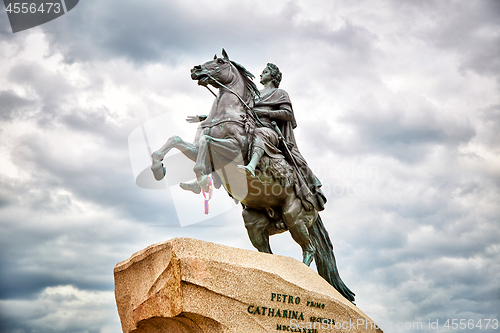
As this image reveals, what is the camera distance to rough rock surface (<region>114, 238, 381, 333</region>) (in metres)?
5.52

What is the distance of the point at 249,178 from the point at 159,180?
4.94 ft

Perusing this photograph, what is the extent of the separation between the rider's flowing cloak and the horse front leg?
→ 1179 mm

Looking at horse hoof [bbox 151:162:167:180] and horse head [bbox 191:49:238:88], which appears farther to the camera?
horse head [bbox 191:49:238:88]

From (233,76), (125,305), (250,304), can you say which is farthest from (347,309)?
(233,76)

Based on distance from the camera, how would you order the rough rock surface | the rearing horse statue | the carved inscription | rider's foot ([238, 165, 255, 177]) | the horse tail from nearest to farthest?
the rough rock surface → the carved inscription → rider's foot ([238, 165, 255, 177]) → the rearing horse statue → the horse tail

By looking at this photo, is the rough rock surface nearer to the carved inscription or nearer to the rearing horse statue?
the carved inscription

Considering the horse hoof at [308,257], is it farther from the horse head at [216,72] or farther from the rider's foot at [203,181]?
the horse head at [216,72]

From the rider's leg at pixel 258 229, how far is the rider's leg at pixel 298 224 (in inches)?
19.8

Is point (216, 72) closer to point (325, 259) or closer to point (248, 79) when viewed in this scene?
point (248, 79)

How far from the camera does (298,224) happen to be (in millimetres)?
8430

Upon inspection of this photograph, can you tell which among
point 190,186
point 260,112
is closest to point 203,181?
point 190,186

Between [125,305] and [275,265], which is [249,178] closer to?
[275,265]

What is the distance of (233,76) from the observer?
8617mm

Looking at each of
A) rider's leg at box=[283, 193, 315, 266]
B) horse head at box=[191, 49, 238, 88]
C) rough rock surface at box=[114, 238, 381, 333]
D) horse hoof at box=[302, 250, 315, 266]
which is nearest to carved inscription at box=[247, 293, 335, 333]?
rough rock surface at box=[114, 238, 381, 333]
